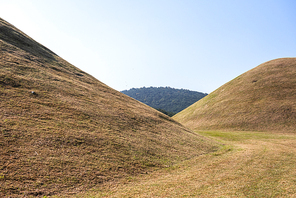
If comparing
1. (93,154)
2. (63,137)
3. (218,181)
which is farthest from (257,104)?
(63,137)

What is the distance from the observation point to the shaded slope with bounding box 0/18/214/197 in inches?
466

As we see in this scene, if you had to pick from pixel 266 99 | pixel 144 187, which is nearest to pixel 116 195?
pixel 144 187

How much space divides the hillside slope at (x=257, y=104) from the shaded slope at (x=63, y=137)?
112 feet

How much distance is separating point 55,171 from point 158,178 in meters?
8.41

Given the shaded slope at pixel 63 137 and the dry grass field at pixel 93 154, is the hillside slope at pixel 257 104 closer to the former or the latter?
the dry grass field at pixel 93 154

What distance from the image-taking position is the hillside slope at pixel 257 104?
51319 millimetres

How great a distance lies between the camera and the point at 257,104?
2313 inches

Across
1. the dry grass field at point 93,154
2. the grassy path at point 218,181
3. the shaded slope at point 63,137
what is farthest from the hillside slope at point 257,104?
the grassy path at point 218,181

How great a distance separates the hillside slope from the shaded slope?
1344 inches

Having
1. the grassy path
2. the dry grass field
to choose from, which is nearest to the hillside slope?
the dry grass field

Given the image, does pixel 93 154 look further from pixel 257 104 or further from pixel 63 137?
pixel 257 104

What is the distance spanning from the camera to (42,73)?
98.9ft

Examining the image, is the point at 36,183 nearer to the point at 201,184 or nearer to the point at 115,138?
the point at 115,138

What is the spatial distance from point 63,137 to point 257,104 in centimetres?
6266
